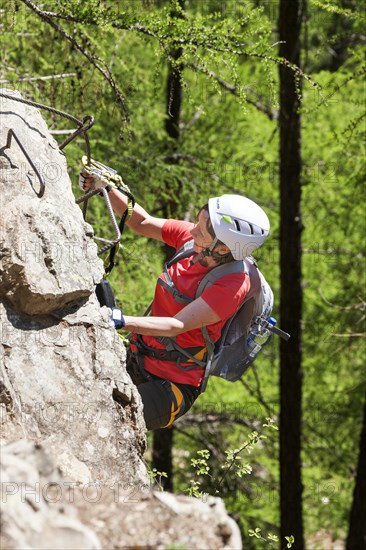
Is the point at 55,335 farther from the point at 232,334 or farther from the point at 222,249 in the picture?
the point at 232,334

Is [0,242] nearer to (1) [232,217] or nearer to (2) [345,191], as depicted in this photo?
(1) [232,217]

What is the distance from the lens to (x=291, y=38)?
1005cm

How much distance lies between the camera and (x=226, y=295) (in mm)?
5172

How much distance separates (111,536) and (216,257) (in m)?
2.44

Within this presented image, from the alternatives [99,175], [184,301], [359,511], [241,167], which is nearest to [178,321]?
[184,301]

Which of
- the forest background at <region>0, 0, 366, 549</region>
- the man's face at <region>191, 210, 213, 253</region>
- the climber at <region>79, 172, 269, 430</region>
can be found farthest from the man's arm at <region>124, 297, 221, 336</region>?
the forest background at <region>0, 0, 366, 549</region>

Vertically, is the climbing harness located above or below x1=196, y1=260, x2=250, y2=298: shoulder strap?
above

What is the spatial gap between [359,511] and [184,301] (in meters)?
6.68

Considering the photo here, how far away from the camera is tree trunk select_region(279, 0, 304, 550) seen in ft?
33.4

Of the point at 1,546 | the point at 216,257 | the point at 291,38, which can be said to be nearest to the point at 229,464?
the point at 216,257

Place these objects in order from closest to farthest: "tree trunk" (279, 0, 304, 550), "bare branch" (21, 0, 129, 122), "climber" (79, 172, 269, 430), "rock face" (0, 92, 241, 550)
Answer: "rock face" (0, 92, 241, 550)
"climber" (79, 172, 269, 430)
"bare branch" (21, 0, 129, 122)
"tree trunk" (279, 0, 304, 550)

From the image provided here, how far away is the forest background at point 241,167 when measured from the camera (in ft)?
24.6

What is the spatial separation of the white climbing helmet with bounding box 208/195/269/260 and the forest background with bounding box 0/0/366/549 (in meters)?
1.43

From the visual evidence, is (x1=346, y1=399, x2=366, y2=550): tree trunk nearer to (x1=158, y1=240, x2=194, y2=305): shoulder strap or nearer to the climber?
the climber
